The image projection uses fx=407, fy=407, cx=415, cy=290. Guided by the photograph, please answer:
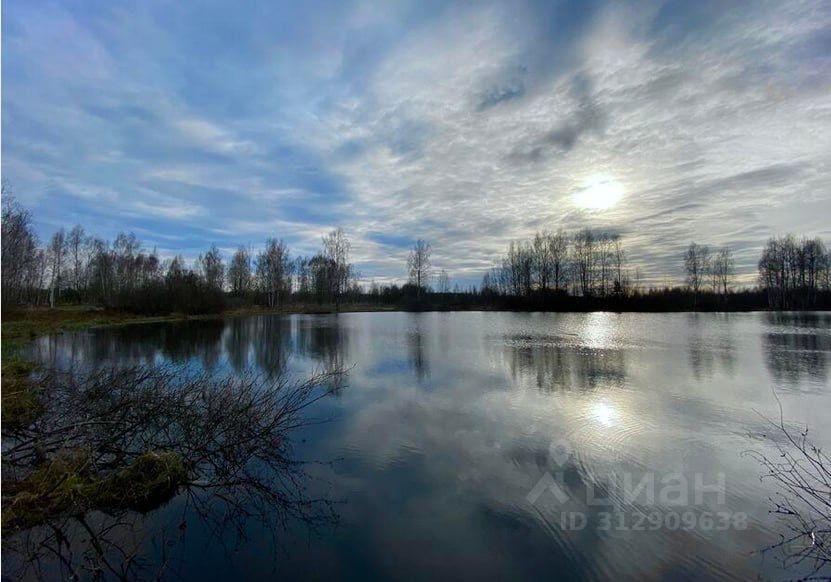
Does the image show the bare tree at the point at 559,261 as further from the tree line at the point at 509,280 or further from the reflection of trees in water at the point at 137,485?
the reflection of trees in water at the point at 137,485

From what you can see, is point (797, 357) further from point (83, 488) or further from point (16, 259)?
point (16, 259)

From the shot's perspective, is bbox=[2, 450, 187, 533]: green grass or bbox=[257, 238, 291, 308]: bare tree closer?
bbox=[2, 450, 187, 533]: green grass

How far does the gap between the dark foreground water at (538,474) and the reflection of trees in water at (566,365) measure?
0.13 meters

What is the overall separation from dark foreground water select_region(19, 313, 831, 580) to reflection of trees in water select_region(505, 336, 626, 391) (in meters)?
0.13

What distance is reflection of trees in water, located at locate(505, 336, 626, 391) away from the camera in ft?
41.7

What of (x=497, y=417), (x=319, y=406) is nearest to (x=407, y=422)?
(x=497, y=417)

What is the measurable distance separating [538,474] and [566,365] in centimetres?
983

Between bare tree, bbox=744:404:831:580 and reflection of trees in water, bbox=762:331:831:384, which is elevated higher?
reflection of trees in water, bbox=762:331:831:384

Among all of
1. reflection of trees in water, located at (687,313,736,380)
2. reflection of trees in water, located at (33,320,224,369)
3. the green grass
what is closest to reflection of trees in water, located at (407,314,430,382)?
reflection of trees in water, located at (33,320,224,369)

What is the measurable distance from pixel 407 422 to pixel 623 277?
6944 centimetres

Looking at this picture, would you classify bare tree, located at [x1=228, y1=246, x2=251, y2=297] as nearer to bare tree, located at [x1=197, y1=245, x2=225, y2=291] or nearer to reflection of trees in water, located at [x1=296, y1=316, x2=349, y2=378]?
bare tree, located at [x1=197, y1=245, x2=225, y2=291]

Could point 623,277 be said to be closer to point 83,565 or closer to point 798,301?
point 798,301

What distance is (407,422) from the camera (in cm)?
938

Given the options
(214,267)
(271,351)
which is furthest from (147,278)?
(271,351)
